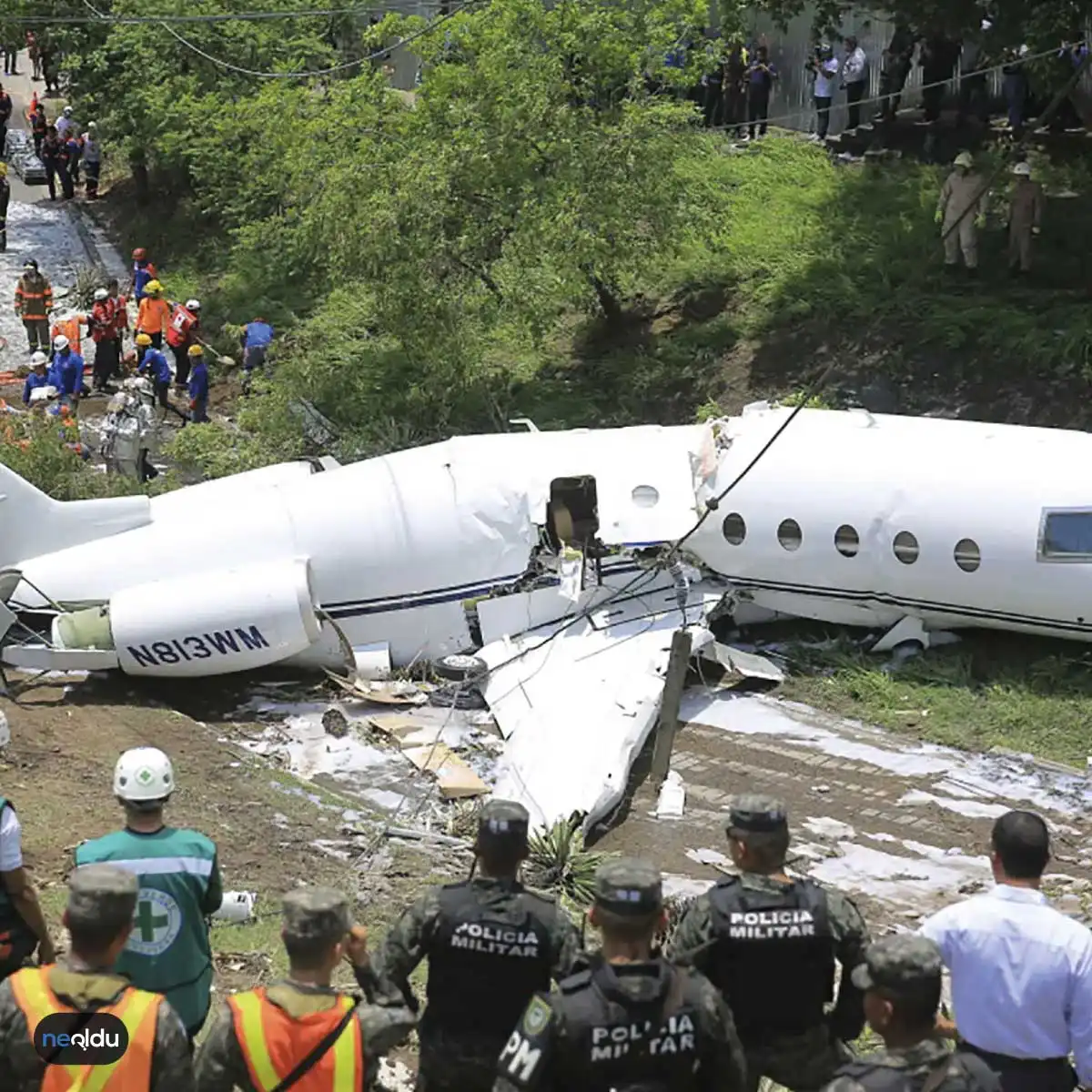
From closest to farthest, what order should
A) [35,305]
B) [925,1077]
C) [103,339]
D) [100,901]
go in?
[925,1077] < [100,901] < [103,339] < [35,305]

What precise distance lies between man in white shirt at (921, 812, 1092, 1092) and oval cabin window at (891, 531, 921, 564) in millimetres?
10543

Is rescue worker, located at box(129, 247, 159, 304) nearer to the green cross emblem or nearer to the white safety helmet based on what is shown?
the white safety helmet

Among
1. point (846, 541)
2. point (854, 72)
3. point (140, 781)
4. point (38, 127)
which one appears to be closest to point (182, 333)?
point (854, 72)

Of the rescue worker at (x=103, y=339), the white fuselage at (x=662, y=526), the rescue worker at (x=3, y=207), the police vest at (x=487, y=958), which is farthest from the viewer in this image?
the rescue worker at (x=3, y=207)

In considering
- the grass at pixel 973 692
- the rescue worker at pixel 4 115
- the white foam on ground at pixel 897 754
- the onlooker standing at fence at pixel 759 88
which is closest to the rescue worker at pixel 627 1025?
the white foam on ground at pixel 897 754

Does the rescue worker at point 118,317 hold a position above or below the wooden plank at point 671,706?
above

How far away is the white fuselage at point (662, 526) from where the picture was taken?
17406mm

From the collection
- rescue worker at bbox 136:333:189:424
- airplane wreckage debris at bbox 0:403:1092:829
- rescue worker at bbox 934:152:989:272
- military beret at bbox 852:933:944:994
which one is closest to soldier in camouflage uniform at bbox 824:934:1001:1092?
military beret at bbox 852:933:944:994

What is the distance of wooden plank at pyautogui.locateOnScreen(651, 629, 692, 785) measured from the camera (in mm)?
16250

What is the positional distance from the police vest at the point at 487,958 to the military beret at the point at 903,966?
1.40 m

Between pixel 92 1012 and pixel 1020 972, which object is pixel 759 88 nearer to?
pixel 1020 972

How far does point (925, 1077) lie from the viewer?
5.84 metres

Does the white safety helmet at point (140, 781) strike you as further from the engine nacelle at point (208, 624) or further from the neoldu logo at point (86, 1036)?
the engine nacelle at point (208, 624)

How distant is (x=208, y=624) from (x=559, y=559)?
3.91 meters
